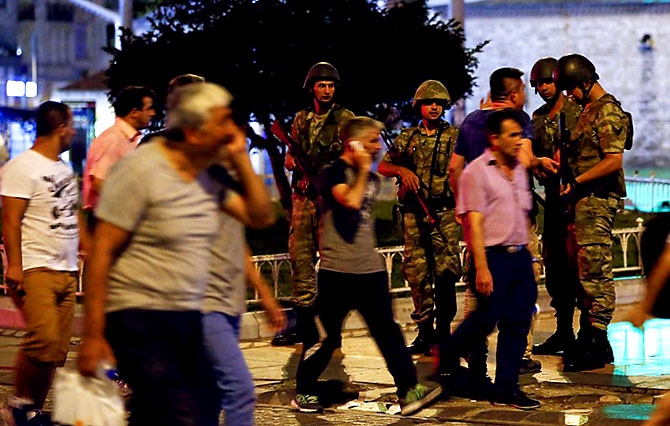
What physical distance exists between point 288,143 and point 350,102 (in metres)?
5.65

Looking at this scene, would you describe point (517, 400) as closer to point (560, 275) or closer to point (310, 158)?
point (560, 275)

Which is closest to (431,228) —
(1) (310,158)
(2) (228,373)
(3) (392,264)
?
(1) (310,158)

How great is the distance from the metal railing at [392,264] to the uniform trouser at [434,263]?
1376mm

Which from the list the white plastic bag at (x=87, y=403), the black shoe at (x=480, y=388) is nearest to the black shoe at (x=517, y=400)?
the black shoe at (x=480, y=388)

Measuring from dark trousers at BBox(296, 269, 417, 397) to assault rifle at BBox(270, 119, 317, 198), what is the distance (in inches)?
89.2

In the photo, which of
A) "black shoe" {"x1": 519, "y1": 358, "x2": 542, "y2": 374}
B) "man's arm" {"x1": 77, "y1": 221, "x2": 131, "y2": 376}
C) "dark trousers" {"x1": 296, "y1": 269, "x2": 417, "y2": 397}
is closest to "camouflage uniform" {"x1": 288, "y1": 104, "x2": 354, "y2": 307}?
"black shoe" {"x1": 519, "y1": 358, "x2": 542, "y2": 374}

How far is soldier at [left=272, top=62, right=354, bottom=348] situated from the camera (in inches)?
389

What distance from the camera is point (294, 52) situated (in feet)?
50.3

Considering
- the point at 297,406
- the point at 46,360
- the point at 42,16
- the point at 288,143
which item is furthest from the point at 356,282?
the point at 42,16

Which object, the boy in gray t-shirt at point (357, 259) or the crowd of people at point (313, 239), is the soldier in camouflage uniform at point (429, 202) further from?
the boy in gray t-shirt at point (357, 259)

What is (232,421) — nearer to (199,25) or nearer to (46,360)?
(46,360)

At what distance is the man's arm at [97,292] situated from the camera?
5.07 meters

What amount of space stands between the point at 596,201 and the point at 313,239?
228 cm

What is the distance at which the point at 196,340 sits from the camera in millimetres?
5465
